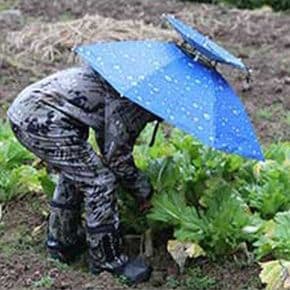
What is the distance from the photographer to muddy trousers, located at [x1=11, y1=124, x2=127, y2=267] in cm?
455

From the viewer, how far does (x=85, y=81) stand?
15.0ft

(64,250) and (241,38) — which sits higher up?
(64,250)

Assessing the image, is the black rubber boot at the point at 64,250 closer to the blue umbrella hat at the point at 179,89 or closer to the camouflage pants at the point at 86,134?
the camouflage pants at the point at 86,134

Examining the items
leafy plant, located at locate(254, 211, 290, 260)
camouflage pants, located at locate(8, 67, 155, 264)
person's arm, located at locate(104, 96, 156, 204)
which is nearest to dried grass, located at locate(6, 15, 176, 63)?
camouflage pants, located at locate(8, 67, 155, 264)

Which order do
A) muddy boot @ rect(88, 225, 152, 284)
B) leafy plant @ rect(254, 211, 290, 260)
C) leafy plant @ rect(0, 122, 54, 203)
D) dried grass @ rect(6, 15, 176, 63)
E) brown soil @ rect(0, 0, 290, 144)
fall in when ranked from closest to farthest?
leafy plant @ rect(254, 211, 290, 260) < muddy boot @ rect(88, 225, 152, 284) < leafy plant @ rect(0, 122, 54, 203) < brown soil @ rect(0, 0, 290, 144) < dried grass @ rect(6, 15, 176, 63)

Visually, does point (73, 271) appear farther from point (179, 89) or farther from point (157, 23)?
point (157, 23)

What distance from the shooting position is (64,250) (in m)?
4.88

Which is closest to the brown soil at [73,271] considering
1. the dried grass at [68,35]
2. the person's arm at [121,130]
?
the person's arm at [121,130]

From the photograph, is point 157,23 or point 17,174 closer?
point 17,174

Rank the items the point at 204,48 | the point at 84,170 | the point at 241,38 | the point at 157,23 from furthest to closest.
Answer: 1. the point at 157,23
2. the point at 241,38
3. the point at 84,170
4. the point at 204,48

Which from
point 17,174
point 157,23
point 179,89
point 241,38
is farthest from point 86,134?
point 157,23

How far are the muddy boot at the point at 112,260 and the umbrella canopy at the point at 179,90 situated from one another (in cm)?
74

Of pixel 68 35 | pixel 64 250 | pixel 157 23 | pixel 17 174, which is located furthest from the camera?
pixel 157 23

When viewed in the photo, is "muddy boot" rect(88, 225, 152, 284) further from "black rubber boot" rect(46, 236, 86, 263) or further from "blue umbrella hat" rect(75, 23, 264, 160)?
"blue umbrella hat" rect(75, 23, 264, 160)
